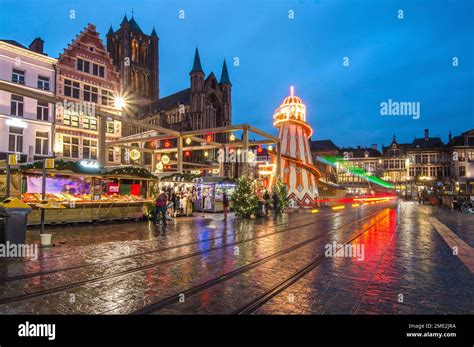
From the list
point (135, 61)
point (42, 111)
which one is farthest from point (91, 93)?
point (135, 61)

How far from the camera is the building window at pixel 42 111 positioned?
2900cm

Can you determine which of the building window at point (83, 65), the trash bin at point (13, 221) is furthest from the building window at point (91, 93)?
the trash bin at point (13, 221)

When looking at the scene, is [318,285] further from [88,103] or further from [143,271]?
[88,103]

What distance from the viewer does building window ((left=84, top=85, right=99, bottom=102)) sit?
33.1 metres

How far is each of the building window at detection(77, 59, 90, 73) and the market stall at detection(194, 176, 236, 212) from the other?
18.0m

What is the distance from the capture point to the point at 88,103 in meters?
32.8

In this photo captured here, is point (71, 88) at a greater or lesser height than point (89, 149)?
greater

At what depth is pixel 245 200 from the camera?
21.7m

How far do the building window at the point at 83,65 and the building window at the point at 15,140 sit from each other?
29.4ft

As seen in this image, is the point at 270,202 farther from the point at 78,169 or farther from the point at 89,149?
the point at 89,149

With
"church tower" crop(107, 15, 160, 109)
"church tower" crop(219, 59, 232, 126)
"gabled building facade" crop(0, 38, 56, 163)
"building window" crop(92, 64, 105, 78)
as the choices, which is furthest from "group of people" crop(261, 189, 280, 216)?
"church tower" crop(107, 15, 160, 109)

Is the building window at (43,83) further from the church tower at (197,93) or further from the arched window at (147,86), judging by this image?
the arched window at (147,86)

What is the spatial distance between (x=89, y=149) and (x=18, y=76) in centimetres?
871

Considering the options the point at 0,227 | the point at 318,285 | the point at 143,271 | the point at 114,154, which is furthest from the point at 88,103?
the point at 318,285
